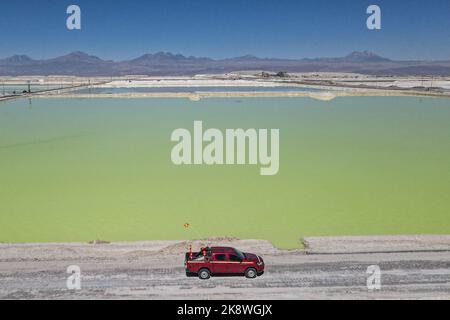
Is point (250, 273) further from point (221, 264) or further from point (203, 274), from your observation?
point (203, 274)

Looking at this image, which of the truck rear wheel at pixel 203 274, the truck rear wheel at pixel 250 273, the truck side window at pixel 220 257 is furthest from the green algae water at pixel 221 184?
the truck rear wheel at pixel 203 274

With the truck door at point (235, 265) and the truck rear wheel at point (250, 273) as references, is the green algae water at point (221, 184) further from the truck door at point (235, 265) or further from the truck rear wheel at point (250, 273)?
the truck door at point (235, 265)

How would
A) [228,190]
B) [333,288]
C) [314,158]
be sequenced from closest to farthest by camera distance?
[333,288] < [228,190] < [314,158]

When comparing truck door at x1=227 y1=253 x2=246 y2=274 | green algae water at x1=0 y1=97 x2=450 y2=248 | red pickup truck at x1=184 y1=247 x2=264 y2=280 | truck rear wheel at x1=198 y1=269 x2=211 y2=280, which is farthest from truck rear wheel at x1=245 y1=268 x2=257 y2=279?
green algae water at x1=0 y1=97 x2=450 y2=248

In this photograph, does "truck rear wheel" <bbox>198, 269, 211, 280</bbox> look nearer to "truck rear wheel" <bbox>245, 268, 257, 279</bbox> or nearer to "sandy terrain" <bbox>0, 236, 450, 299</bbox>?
"sandy terrain" <bbox>0, 236, 450, 299</bbox>

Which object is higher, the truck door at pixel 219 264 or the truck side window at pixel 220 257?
the truck side window at pixel 220 257

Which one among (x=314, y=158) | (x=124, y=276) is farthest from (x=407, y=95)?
(x=124, y=276)

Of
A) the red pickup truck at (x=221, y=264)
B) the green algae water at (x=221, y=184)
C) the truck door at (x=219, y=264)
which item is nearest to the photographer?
the red pickup truck at (x=221, y=264)

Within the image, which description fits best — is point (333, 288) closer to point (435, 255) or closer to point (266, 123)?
point (435, 255)

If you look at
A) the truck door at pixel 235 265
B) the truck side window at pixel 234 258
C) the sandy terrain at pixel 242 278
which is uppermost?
the truck side window at pixel 234 258
